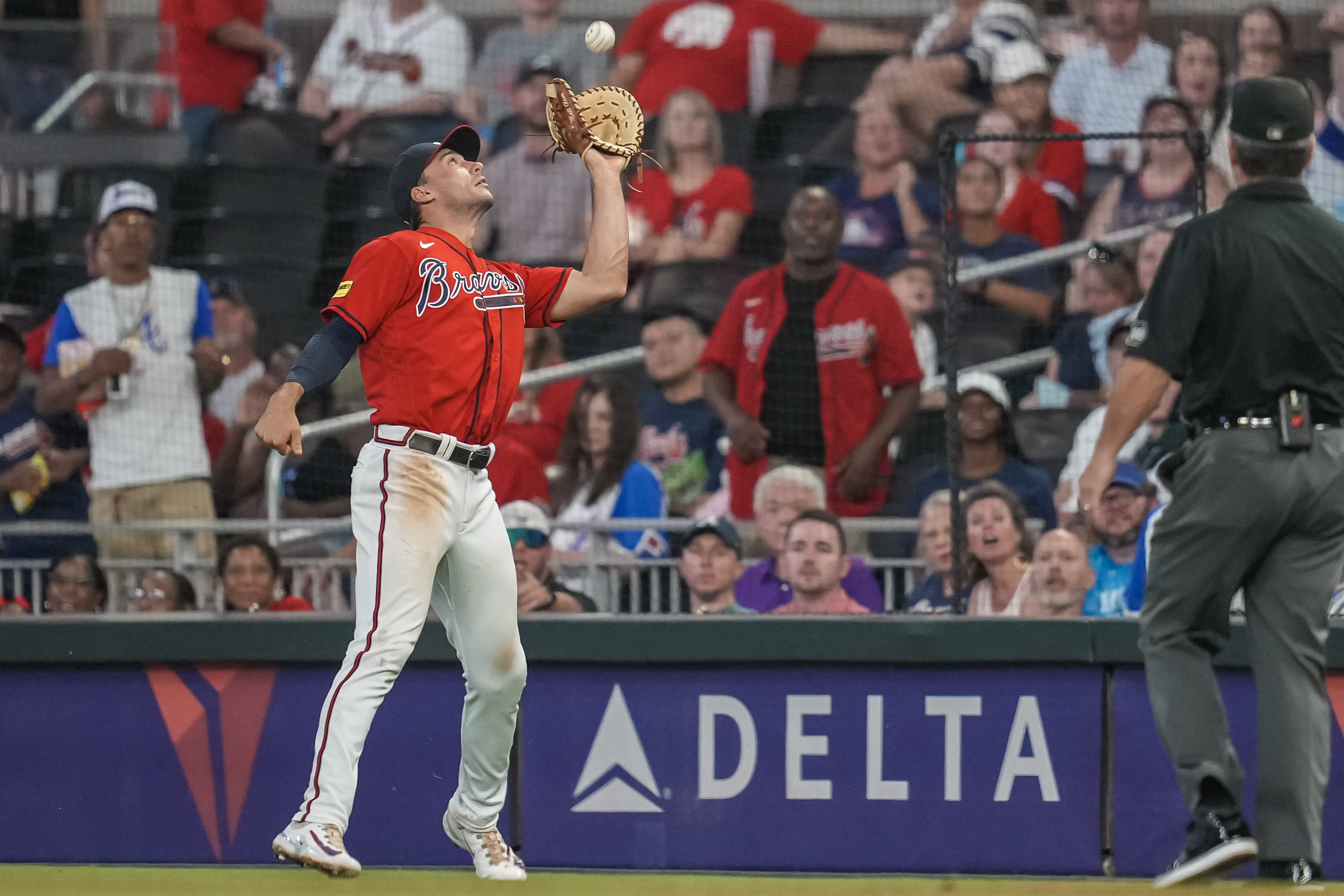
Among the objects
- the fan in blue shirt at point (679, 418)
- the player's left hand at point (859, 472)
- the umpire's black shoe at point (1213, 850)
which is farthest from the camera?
the fan in blue shirt at point (679, 418)

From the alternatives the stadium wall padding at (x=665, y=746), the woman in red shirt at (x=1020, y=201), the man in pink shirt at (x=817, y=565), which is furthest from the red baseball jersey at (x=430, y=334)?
the woman in red shirt at (x=1020, y=201)

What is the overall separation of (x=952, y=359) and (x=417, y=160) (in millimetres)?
1822

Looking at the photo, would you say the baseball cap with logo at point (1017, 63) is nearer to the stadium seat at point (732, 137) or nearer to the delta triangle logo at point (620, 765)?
the stadium seat at point (732, 137)

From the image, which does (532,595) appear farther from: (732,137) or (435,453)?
(732,137)

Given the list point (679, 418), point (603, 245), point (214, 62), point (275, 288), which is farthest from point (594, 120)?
point (214, 62)

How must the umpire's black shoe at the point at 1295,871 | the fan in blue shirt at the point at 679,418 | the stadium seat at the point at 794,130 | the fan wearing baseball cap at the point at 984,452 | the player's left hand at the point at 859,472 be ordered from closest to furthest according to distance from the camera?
the umpire's black shoe at the point at 1295,871 → the fan wearing baseball cap at the point at 984,452 → the player's left hand at the point at 859,472 → the fan in blue shirt at the point at 679,418 → the stadium seat at the point at 794,130

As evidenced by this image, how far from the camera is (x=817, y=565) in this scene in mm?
5609

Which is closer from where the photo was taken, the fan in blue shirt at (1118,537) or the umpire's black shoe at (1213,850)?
the umpire's black shoe at (1213,850)

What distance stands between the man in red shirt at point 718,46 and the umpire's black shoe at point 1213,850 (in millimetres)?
4990

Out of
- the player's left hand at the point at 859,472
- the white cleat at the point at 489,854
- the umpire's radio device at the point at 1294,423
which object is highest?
the umpire's radio device at the point at 1294,423

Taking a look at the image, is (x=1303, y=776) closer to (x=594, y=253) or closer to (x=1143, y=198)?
(x=594, y=253)

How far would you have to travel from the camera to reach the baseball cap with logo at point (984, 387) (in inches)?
246

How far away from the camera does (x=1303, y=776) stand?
3.85 meters

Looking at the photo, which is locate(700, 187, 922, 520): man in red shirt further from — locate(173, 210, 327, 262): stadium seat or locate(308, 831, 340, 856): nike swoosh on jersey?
locate(308, 831, 340, 856): nike swoosh on jersey
